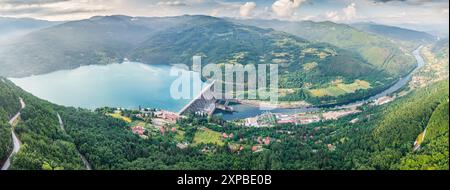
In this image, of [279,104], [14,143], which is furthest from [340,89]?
[14,143]

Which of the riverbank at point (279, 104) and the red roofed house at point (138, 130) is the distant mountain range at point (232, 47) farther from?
the red roofed house at point (138, 130)

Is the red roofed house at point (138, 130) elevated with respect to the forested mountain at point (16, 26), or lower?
lower

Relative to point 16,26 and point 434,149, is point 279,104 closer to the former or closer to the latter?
point 16,26

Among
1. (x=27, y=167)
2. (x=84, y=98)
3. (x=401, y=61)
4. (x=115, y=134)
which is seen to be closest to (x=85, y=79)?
(x=84, y=98)

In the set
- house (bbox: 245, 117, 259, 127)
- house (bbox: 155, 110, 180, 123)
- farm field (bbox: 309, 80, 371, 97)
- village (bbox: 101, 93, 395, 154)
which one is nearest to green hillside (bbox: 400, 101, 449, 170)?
village (bbox: 101, 93, 395, 154)

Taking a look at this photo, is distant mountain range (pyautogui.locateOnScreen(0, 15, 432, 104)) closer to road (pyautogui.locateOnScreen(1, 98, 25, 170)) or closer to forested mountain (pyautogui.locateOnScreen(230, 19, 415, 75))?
forested mountain (pyautogui.locateOnScreen(230, 19, 415, 75))

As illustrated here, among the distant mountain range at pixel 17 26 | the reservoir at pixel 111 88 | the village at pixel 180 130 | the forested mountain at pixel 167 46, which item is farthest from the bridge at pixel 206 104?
the distant mountain range at pixel 17 26
